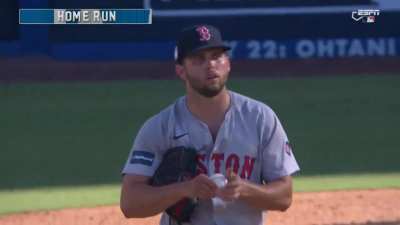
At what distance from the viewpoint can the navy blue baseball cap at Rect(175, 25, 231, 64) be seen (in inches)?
147

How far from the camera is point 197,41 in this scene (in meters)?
3.76

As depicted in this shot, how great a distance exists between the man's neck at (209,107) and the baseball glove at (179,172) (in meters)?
0.16

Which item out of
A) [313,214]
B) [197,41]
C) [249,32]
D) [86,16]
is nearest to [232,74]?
[249,32]

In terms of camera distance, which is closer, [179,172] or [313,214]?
[179,172]

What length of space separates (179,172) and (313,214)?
456 cm

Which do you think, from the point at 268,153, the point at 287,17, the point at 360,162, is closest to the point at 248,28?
the point at 287,17

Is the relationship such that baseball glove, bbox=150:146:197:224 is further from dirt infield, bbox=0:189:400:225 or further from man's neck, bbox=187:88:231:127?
dirt infield, bbox=0:189:400:225

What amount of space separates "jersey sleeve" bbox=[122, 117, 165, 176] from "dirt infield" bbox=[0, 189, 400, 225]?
3.91 metres

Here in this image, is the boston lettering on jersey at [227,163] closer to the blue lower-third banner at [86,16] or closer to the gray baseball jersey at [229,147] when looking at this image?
the gray baseball jersey at [229,147]

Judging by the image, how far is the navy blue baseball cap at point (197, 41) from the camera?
3744 mm

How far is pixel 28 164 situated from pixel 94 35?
676 centimetres

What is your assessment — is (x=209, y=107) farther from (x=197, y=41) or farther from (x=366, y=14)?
(x=366, y=14)

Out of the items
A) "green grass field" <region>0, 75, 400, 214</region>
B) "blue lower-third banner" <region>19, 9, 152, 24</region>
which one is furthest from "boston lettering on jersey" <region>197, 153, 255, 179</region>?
"blue lower-third banner" <region>19, 9, 152, 24</region>

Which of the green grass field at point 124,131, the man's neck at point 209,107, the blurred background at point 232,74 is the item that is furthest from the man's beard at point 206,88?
the blurred background at point 232,74
